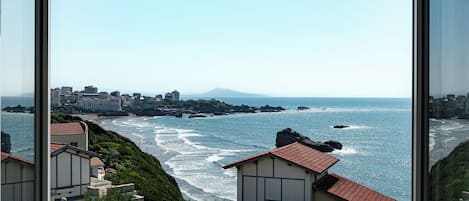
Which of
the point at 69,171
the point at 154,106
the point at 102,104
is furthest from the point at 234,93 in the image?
the point at 69,171

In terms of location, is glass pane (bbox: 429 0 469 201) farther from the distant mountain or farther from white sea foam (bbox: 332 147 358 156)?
the distant mountain

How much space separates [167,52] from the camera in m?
2.68

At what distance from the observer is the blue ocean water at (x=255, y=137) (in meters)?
2.06

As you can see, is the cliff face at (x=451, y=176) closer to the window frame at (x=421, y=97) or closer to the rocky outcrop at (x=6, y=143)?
the window frame at (x=421, y=97)

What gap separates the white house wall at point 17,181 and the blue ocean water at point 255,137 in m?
0.98

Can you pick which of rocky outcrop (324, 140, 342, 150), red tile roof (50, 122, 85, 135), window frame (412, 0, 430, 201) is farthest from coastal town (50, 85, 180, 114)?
window frame (412, 0, 430, 201)

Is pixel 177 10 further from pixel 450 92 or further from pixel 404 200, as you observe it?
pixel 450 92

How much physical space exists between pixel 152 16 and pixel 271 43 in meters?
0.78

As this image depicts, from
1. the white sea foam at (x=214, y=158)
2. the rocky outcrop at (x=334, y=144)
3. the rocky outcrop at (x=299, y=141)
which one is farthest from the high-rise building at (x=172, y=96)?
the rocky outcrop at (x=334, y=144)

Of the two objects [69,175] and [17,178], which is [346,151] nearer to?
[69,175]

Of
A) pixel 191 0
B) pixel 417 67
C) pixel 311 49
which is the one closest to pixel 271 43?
pixel 311 49

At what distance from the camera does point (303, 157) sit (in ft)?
6.42

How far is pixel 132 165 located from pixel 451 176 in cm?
158

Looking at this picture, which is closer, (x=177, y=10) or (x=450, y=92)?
(x=450, y=92)
